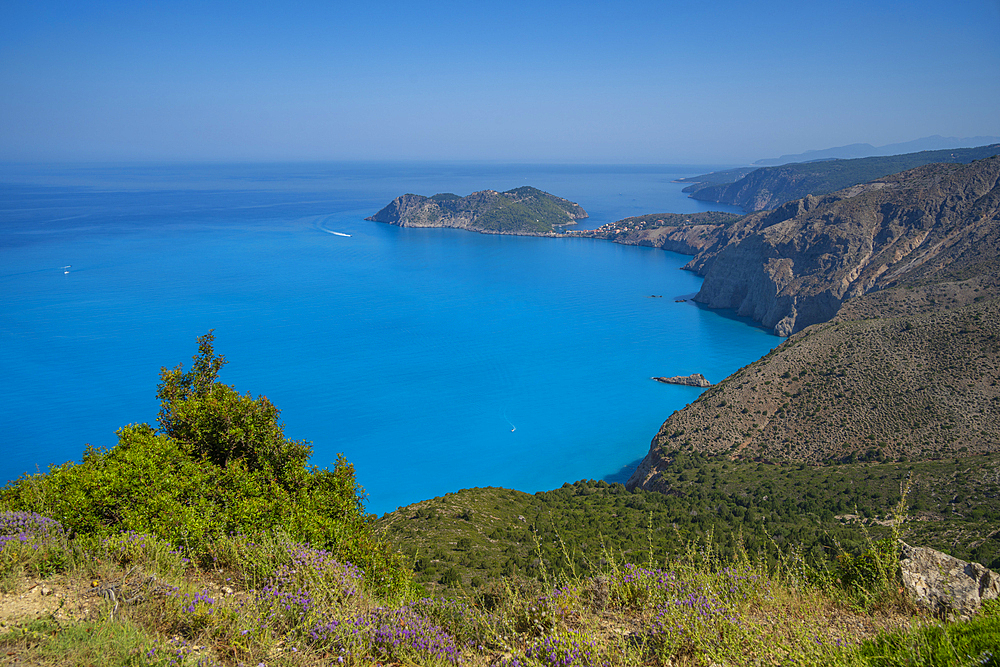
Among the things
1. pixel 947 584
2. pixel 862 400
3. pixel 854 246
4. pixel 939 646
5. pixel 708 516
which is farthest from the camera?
pixel 854 246

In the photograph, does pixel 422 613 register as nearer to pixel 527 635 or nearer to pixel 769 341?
pixel 527 635

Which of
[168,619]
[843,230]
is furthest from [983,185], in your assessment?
[168,619]

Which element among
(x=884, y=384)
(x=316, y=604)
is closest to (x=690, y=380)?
(x=884, y=384)

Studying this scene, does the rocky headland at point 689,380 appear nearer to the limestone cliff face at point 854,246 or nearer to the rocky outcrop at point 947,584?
the limestone cliff face at point 854,246

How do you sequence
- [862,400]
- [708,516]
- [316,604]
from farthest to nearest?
[862,400], [708,516], [316,604]

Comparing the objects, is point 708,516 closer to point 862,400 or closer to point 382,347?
point 862,400

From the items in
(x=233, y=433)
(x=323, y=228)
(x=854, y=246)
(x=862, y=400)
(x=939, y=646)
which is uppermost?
(x=323, y=228)
